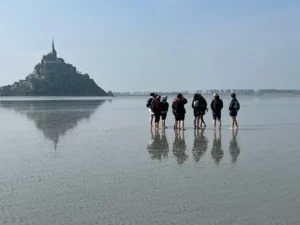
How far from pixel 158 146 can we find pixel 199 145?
1339 millimetres

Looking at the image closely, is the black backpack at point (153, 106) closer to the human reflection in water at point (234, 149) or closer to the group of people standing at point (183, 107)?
the group of people standing at point (183, 107)

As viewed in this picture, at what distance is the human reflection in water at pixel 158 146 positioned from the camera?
38.7 feet

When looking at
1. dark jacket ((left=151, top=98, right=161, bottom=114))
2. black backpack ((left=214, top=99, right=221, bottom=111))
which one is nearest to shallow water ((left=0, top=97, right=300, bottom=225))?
black backpack ((left=214, top=99, right=221, bottom=111))

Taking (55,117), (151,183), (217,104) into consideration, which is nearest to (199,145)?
(151,183)

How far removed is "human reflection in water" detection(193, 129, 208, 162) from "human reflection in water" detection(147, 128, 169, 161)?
2.81 feet

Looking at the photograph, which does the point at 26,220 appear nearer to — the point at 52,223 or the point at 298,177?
the point at 52,223

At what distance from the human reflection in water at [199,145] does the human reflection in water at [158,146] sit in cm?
86

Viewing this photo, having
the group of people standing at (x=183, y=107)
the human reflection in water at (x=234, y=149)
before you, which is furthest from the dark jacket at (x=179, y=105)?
the human reflection in water at (x=234, y=149)

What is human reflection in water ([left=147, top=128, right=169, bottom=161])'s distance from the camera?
11781 mm

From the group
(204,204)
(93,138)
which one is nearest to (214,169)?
(204,204)

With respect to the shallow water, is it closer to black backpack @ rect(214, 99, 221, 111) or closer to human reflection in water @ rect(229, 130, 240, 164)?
human reflection in water @ rect(229, 130, 240, 164)

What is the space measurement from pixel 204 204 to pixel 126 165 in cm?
380

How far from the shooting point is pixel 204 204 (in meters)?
6.72

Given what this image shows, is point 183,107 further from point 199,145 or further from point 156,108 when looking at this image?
point 199,145
